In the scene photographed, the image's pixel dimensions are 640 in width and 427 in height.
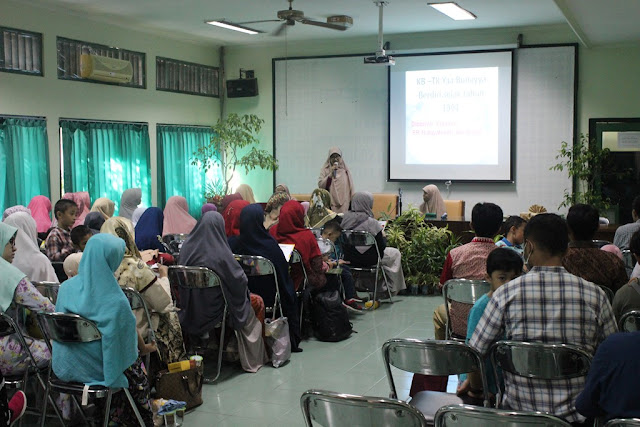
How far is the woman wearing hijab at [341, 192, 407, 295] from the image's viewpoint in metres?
7.43

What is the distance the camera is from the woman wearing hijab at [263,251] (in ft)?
18.3

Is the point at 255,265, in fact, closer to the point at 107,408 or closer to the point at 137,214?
the point at 107,408

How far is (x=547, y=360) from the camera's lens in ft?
8.94

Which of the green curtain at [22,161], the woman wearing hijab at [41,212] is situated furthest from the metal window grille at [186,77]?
the woman wearing hijab at [41,212]

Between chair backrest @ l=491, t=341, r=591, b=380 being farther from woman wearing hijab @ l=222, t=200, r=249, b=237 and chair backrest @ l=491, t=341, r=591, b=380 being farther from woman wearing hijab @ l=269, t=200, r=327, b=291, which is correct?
woman wearing hijab @ l=222, t=200, r=249, b=237

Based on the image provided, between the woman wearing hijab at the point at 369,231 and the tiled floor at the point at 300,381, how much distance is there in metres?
0.86

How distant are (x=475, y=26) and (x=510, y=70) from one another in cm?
82

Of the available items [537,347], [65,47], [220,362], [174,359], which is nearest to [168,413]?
[174,359]

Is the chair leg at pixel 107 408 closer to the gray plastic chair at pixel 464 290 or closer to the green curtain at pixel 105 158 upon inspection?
the gray plastic chair at pixel 464 290

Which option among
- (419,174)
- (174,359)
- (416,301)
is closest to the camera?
(174,359)

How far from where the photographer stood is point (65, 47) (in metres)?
9.24

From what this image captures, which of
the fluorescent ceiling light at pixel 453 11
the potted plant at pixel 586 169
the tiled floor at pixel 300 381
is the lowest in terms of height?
the tiled floor at pixel 300 381

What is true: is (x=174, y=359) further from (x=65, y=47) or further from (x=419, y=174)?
(x=419, y=174)

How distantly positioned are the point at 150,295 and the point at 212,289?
2.65 ft
